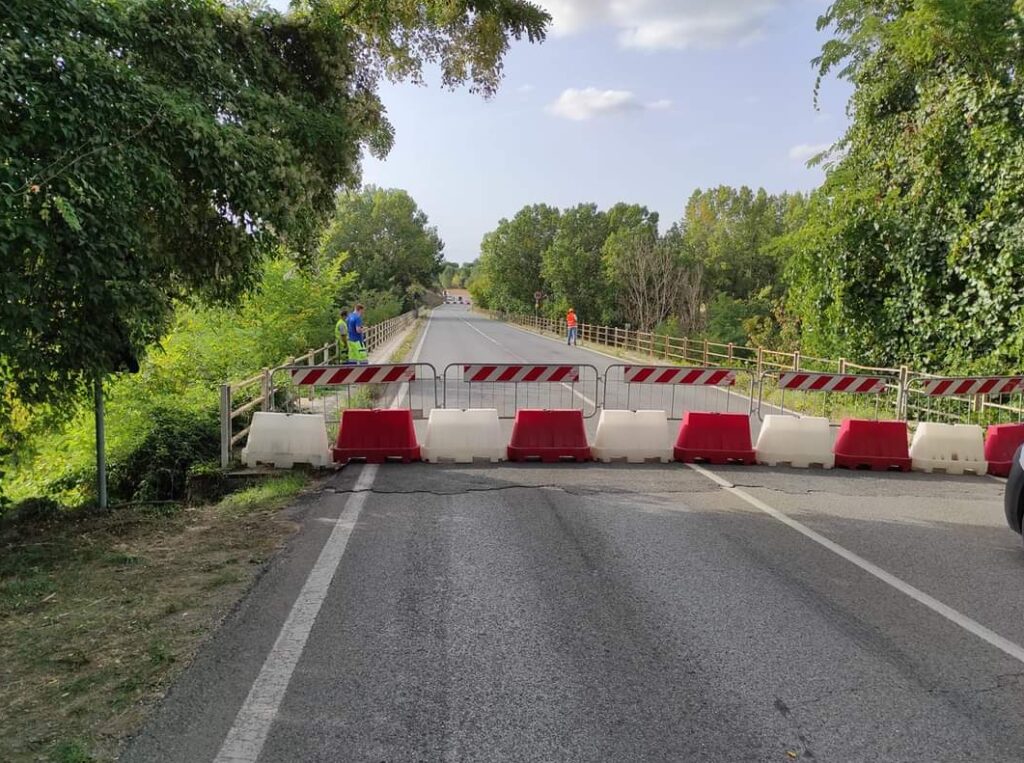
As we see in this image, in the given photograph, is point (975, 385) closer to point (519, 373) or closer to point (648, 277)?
point (519, 373)

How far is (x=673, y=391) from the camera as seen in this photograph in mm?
12195

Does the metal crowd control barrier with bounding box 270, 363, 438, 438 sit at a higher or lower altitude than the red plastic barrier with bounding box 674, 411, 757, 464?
higher

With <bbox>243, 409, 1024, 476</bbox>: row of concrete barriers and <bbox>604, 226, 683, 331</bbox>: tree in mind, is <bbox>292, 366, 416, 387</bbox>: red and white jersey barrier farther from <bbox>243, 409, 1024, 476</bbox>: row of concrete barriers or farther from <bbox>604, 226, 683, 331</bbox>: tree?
<bbox>604, 226, 683, 331</bbox>: tree

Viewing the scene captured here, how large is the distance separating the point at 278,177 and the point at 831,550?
5737 mm

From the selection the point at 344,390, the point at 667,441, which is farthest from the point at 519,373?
the point at 344,390

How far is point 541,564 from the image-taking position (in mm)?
5785

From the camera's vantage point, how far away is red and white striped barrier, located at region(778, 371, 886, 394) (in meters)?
11.0

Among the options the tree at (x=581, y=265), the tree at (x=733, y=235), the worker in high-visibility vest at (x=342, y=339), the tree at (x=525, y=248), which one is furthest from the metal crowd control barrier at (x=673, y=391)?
the tree at (x=525, y=248)

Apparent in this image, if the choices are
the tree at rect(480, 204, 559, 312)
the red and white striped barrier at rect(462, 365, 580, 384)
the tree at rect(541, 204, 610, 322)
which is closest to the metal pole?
the red and white striped barrier at rect(462, 365, 580, 384)

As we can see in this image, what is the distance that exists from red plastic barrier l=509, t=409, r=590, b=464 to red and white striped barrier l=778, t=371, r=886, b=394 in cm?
314

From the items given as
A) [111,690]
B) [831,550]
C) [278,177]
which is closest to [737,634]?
[831,550]

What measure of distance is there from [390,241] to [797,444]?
325 feet

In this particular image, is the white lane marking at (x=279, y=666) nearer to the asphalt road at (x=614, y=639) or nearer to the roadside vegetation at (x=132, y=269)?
the asphalt road at (x=614, y=639)

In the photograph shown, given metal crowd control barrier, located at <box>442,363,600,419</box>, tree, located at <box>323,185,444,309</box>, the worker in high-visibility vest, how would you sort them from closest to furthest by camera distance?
metal crowd control barrier, located at <box>442,363,600,419</box>, the worker in high-visibility vest, tree, located at <box>323,185,444,309</box>
